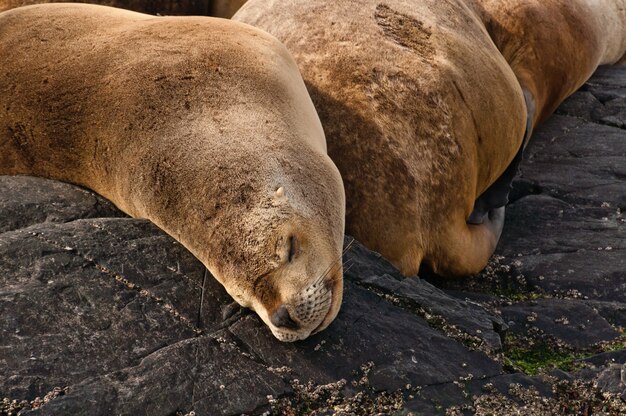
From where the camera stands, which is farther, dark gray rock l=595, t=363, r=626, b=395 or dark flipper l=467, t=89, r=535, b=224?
dark flipper l=467, t=89, r=535, b=224

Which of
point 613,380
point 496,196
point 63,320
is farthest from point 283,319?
point 496,196

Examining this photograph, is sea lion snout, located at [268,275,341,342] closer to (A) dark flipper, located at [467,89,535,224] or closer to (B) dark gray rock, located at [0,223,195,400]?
(B) dark gray rock, located at [0,223,195,400]

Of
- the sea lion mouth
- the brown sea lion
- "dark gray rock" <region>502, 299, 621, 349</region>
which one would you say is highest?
the sea lion mouth

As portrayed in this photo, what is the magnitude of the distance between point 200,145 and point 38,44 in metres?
1.31

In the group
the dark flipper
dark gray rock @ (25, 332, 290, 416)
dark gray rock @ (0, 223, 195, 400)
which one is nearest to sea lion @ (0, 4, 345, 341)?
dark gray rock @ (25, 332, 290, 416)

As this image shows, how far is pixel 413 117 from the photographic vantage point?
17.3 ft

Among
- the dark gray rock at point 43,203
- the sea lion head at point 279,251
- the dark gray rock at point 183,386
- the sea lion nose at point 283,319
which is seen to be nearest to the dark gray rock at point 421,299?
the sea lion head at point 279,251

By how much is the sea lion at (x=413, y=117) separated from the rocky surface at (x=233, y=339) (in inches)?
15.6

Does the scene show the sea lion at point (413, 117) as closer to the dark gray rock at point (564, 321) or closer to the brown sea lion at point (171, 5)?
the dark gray rock at point (564, 321)

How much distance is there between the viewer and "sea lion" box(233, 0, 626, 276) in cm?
507

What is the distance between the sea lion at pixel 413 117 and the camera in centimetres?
507

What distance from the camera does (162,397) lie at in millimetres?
3424

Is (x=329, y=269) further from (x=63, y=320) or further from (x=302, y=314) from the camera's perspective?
(x=63, y=320)

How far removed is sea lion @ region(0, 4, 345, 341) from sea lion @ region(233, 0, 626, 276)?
0.39 m
